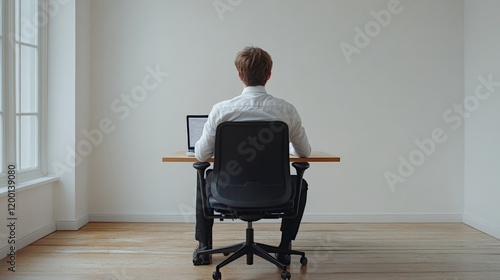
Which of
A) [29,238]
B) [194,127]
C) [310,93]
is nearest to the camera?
[194,127]

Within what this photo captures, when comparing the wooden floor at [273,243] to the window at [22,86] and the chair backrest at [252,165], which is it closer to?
the chair backrest at [252,165]

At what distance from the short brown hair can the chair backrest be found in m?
0.36

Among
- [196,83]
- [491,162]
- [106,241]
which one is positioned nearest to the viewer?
[106,241]

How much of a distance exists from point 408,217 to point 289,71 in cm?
183

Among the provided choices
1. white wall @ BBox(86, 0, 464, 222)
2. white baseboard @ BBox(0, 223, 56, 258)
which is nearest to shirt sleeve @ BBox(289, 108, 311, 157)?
white wall @ BBox(86, 0, 464, 222)

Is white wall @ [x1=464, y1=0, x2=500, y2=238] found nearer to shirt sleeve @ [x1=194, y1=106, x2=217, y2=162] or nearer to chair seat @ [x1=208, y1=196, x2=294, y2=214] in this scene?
chair seat @ [x1=208, y1=196, x2=294, y2=214]

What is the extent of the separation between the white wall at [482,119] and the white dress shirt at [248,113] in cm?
217

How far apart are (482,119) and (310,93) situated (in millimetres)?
1574

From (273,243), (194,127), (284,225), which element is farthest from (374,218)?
(194,127)

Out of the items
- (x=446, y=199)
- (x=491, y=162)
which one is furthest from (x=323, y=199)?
(x=491, y=162)

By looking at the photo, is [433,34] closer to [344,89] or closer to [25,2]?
[344,89]

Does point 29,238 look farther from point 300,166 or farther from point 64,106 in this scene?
point 300,166

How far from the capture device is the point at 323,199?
4.53m

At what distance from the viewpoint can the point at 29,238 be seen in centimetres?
362
